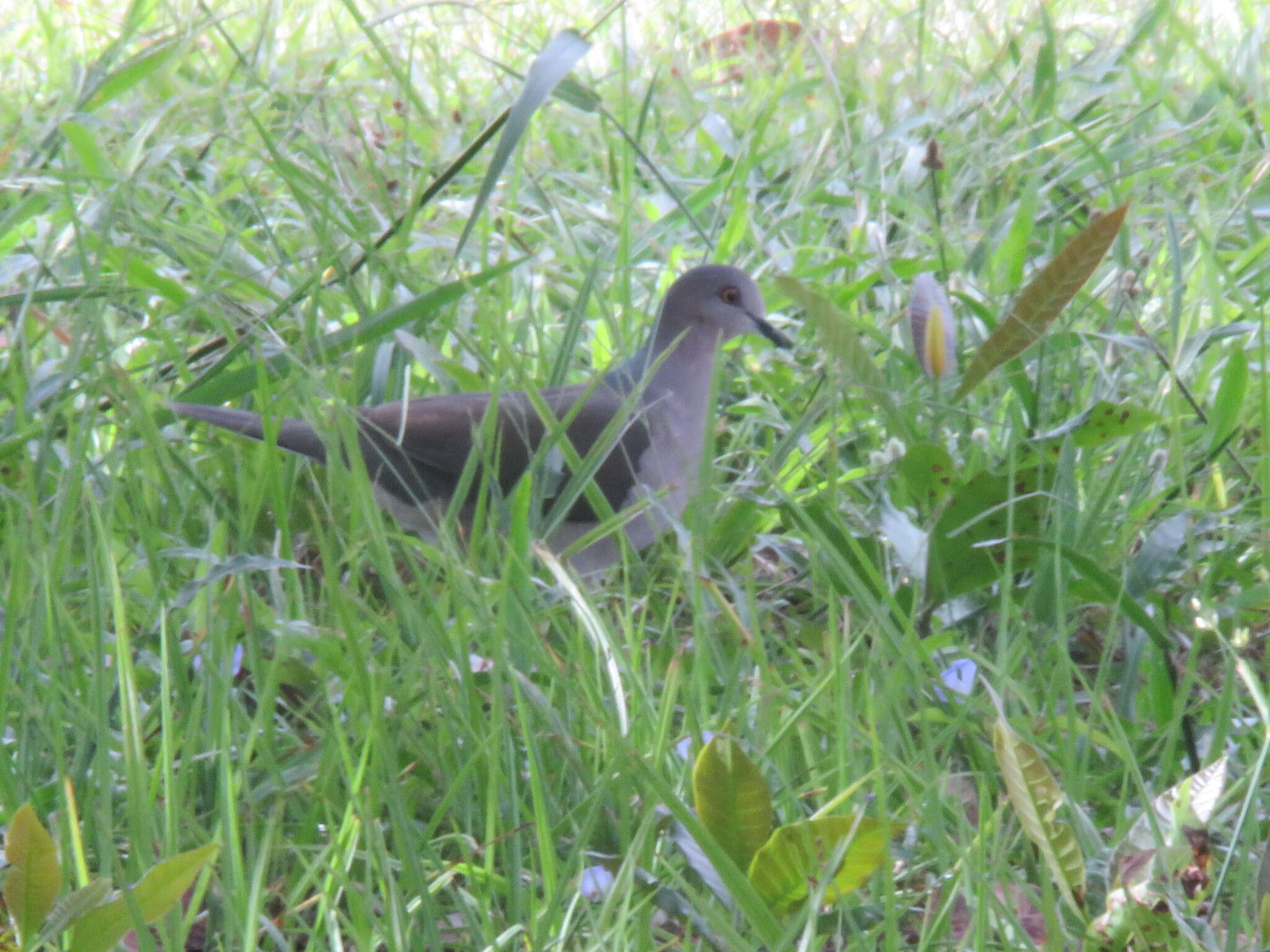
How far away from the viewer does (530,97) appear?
6.42 ft

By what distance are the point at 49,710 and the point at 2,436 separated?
925 mm

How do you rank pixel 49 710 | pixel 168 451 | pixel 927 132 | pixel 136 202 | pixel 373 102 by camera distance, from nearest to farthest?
pixel 49 710 → pixel 168 451 → pixel 136 202 → pixel 927 132 → pixel 373 102

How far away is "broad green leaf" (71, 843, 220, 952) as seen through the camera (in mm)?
1248

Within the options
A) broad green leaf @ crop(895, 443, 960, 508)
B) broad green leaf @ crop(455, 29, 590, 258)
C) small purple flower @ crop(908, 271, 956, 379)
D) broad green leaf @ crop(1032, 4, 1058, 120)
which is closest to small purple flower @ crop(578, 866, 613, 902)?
broad green leaf @ crop(455, 29, 590, 258)

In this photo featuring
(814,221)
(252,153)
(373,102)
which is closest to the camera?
(252,153)

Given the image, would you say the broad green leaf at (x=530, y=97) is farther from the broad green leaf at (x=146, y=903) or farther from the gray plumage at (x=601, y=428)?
the broad green leaf at (x=146, y=903)

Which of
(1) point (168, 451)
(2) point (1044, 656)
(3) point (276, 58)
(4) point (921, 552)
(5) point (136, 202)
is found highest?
(3) point (276, 58)

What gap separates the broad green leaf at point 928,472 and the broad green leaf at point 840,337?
0.29 feet

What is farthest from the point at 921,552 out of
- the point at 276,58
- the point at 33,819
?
the point at 276,58

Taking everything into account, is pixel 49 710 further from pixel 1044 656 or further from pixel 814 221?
pixel 814 221

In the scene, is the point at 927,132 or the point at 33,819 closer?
the point at 33,819

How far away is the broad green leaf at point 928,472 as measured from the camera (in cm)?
226

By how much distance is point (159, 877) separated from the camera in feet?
4.12

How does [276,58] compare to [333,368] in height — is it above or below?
above
